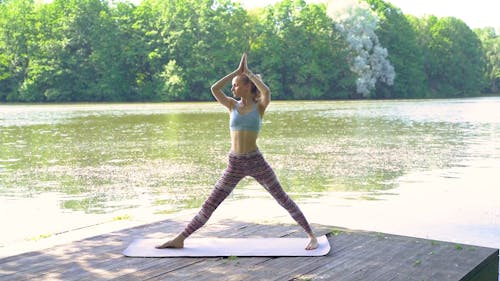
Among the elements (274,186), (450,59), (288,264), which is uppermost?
(450,59)

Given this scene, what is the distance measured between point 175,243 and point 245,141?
1105 mm

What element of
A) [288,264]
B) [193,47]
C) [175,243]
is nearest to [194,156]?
[175,243]

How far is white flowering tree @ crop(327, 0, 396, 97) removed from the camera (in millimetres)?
70625

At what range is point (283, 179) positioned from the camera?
12.3 m

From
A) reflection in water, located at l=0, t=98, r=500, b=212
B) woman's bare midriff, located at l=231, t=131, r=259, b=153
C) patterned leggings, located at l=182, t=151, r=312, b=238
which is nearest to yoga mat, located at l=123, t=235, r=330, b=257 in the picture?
patterned leggings, located at l=182, t=151, r=312, b=238

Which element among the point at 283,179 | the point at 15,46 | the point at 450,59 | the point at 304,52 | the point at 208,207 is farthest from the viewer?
the point at 450,59

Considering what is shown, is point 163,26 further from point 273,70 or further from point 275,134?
point 275,134

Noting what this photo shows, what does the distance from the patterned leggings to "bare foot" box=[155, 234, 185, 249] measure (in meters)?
0.05

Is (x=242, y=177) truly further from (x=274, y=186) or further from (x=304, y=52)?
(x=304, y=52)

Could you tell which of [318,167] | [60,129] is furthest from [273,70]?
[318,167]

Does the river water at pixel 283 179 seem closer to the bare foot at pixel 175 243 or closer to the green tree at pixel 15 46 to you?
the bare foot at pixel 175 243

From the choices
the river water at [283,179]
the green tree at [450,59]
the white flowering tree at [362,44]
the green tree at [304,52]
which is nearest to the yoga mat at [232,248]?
the river water at [283,179]

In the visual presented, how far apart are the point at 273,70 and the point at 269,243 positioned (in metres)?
66.6

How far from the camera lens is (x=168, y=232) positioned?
6.06 m
